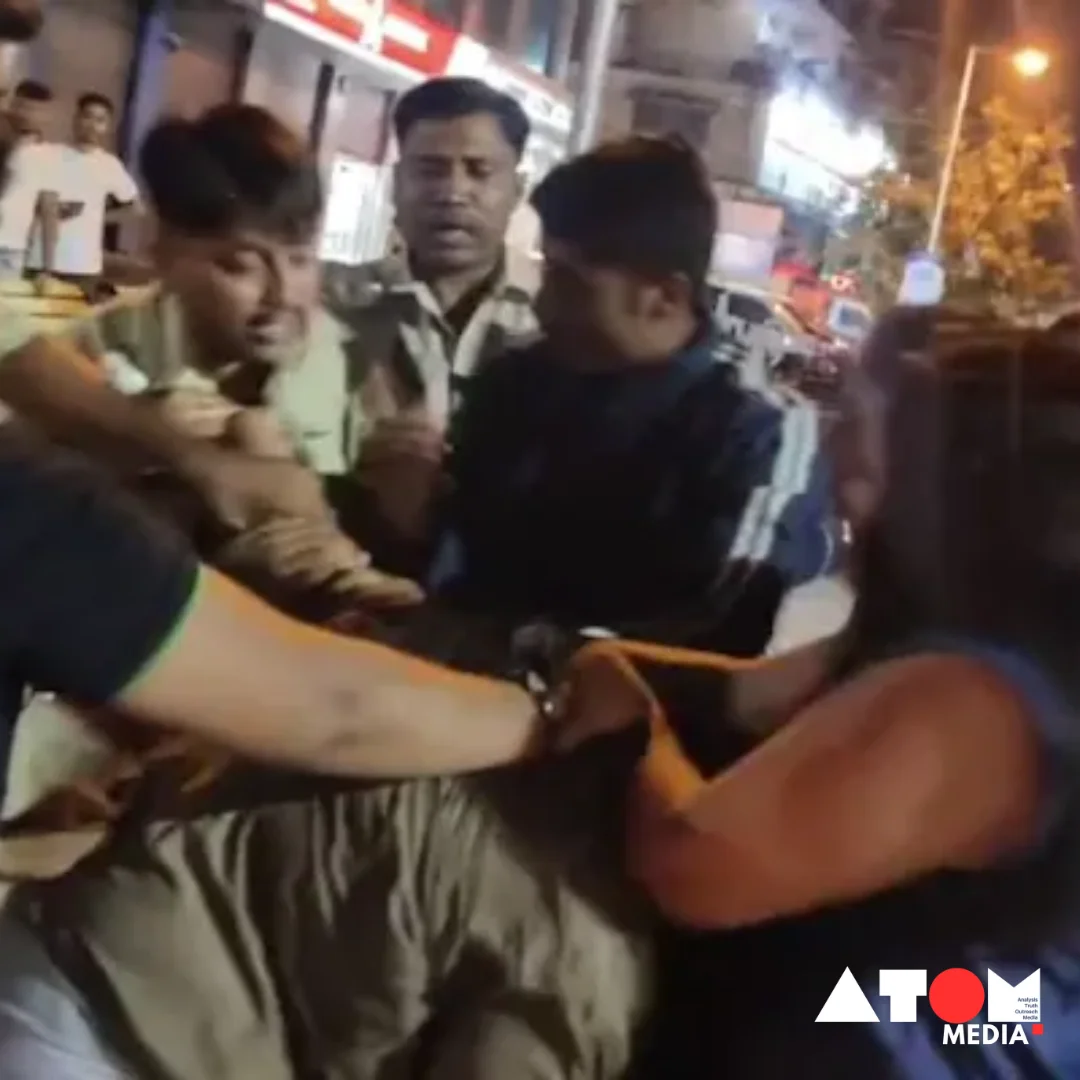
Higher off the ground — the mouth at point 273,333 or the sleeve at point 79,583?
the mouth at point 273,333

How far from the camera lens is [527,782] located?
878mm

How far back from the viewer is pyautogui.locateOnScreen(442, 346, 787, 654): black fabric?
864 mm

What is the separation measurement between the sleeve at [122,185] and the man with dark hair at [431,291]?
0.29 ft

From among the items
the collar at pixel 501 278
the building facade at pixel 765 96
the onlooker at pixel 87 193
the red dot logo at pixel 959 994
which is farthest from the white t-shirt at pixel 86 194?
the red dot logo at pixel 959 994

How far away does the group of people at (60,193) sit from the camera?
852 millimetres

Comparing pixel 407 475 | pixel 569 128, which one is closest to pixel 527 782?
pixel 407 475

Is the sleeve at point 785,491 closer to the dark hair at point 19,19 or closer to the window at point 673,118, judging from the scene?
the window at point 673,118

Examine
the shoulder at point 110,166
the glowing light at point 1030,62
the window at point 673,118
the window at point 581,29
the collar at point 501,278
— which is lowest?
the collar at point 501,278

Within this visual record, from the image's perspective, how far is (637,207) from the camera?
86 centimetres

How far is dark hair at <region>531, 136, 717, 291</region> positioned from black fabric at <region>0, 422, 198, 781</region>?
22 centimetres

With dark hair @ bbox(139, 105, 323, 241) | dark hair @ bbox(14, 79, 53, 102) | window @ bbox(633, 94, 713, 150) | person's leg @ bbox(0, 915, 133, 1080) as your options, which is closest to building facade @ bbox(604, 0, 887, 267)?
window @ bbox(633, 94, 713, 150)

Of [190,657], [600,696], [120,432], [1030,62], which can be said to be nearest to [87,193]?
[120,432]

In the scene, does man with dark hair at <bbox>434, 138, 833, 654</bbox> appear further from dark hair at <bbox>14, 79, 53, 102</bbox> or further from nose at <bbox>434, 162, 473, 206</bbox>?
dark hair at <bbox>14, 79, 53, 102</bbox>

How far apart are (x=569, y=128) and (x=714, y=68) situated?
7 centimetres
